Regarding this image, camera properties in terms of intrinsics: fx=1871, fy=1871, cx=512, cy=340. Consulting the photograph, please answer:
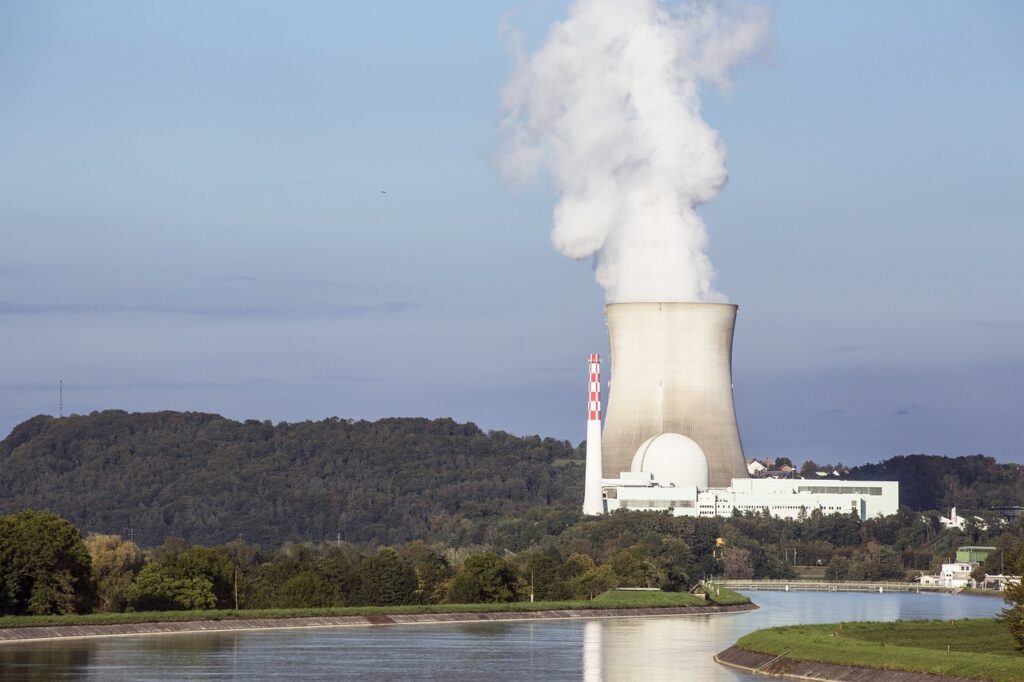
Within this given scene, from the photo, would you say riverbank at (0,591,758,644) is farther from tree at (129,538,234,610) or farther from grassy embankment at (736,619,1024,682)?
grassy embankment at (736,619,1024,682)

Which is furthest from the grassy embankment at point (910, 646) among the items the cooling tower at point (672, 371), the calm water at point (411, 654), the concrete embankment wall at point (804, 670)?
the cooling tower at point (672, 371)

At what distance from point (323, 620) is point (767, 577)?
55.7 metres

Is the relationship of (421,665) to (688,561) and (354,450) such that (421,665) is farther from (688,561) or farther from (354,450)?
(354,450)

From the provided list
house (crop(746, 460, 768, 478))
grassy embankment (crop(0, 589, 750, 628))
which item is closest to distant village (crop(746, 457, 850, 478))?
house (crop(746, 460, 768, 478))

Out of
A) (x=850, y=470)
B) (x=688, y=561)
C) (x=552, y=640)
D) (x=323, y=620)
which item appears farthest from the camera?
(x=850, y=470)

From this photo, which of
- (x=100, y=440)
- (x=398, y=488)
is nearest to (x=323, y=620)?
(x=398, y=488)

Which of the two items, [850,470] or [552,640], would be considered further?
[850,470]

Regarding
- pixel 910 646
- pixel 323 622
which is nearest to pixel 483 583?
pixel 323 622

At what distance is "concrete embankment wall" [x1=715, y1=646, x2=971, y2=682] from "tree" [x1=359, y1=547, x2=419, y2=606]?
19557 millimetres

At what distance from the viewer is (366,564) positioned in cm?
6506

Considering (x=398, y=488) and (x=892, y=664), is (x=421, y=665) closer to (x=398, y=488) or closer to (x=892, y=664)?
(x=892, y=664)

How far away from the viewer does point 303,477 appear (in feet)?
520

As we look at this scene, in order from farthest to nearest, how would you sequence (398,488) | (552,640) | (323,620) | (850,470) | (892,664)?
(850,470), (398,488), (323,620), (552,640), (892,664)

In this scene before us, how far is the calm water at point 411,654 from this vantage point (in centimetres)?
4003
